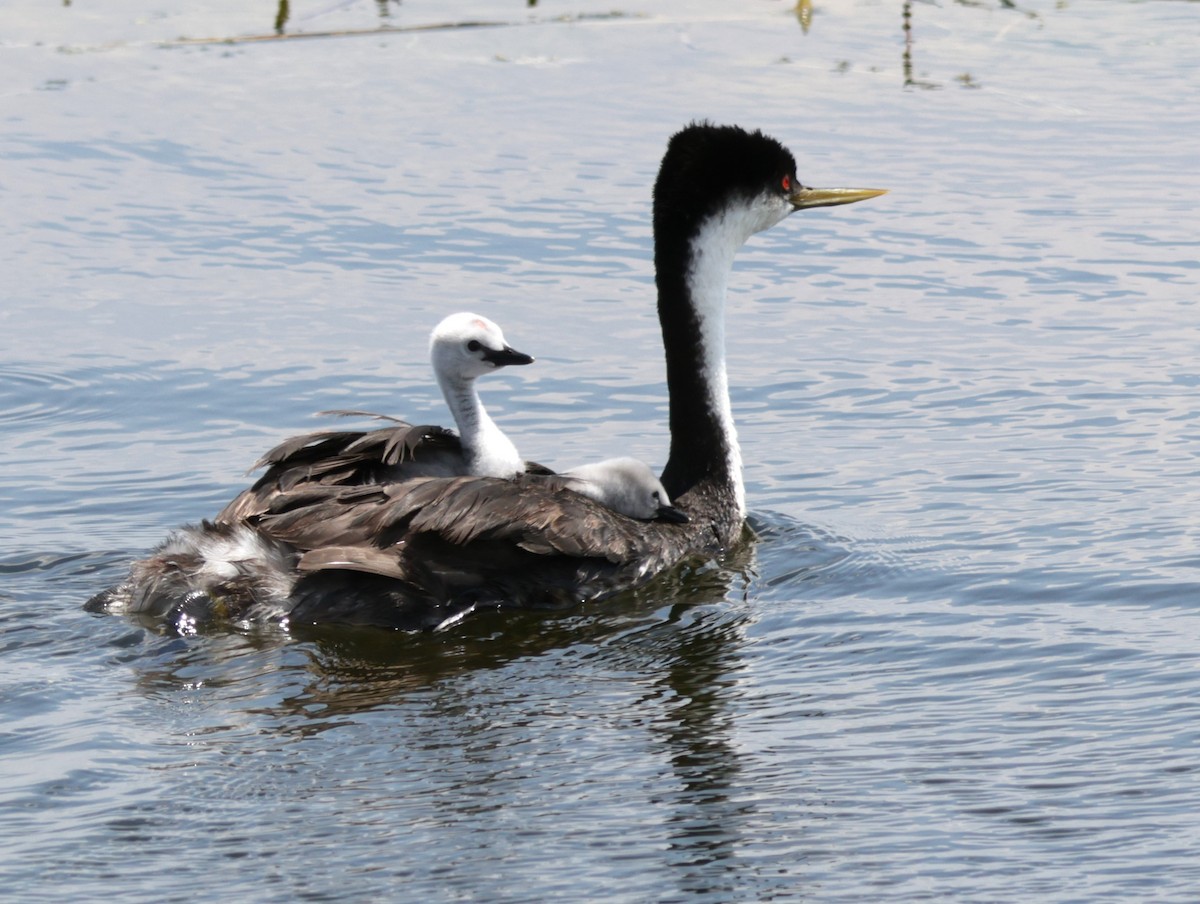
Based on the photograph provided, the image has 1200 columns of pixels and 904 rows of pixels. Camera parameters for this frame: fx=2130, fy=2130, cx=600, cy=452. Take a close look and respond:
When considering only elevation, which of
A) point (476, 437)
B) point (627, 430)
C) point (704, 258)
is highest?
point (704, 258)

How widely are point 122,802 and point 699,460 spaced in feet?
12.0

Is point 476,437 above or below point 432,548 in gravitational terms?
above

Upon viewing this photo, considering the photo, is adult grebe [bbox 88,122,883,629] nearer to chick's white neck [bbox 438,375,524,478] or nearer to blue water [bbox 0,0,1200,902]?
blue water [bbox 0,0,1200,902]

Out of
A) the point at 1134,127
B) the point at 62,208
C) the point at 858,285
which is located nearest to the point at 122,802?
the point at 858,285

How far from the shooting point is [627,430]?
10.2 metres

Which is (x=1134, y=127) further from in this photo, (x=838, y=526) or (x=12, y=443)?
(x=12, y=443)

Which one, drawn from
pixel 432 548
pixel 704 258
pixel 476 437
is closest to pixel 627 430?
pixel 704 258

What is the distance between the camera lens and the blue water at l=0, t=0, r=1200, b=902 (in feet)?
20.1

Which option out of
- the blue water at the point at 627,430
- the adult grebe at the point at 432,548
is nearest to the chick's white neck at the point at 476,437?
the adult grebe at the point at 432,548

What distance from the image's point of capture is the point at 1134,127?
47.2 ft

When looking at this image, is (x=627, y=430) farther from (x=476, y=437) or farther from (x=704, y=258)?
(x=476, y=437)

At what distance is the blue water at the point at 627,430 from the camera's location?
6141 mm

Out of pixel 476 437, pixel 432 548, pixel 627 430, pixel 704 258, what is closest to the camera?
pixel 432 548

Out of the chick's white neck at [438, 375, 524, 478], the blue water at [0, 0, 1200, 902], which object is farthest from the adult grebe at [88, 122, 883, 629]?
the chick's white neck at [438, 375, 524, 478]
